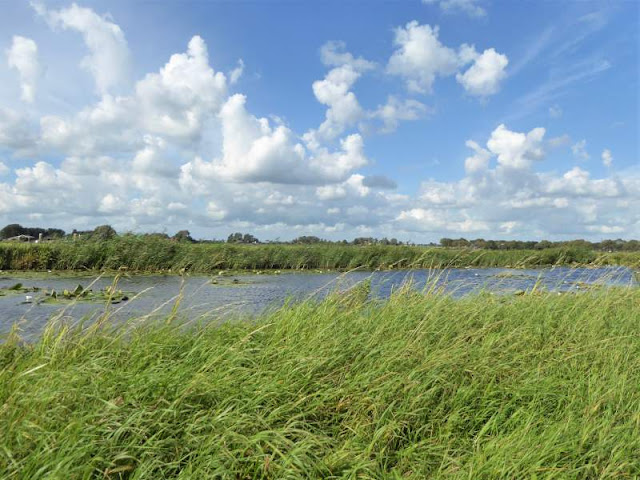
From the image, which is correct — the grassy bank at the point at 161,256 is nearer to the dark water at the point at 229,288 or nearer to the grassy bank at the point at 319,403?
the dark water at the point at 229,288

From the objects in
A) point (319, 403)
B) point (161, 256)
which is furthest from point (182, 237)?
point (319, 403)

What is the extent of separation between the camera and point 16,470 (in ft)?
6.70

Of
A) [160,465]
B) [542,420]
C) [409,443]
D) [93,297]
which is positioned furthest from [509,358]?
[93,297]

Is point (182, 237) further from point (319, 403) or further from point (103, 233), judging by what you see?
point (319, 403)

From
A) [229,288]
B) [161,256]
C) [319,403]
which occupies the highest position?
[161,256]

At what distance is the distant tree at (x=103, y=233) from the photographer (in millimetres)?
21688

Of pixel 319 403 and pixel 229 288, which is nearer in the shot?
pixel 319 403

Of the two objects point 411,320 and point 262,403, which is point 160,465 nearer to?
point 262,403

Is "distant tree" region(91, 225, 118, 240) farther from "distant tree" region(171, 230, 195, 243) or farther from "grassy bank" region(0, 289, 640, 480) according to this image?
"grassy bank" region(0, 289, 640, 480)

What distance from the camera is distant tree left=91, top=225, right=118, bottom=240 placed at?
21.7m

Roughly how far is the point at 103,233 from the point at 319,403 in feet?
72.1

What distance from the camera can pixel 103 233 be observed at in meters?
21.9

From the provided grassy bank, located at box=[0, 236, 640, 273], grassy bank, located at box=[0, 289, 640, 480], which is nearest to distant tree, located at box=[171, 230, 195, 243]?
grassy bank, located at box=[0, 236, 640, 273]

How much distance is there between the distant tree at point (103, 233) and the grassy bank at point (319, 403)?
19688 millimetres
